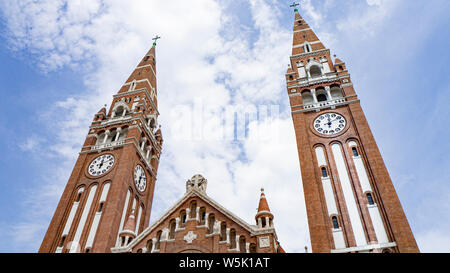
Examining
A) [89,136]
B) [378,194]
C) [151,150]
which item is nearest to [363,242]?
[378,194]

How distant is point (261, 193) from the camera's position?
81.1ft

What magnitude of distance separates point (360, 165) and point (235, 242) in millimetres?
12195

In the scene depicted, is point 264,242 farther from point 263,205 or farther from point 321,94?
point 321,94

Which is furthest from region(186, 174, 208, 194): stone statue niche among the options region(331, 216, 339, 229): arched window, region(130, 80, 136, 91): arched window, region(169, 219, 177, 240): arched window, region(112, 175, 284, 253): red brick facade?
region(130, 80, 136, 91): arched window

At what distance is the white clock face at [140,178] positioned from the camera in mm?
36000

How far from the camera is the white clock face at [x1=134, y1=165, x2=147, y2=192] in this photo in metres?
36.0

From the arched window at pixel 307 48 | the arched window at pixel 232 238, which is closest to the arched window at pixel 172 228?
the arched window at pixel 232 238

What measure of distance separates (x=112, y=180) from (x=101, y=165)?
10.9ft

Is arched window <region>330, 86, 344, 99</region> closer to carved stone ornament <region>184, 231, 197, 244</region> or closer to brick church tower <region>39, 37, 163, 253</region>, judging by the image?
carved stone ornament <region>184, 231, 197, 244</region>

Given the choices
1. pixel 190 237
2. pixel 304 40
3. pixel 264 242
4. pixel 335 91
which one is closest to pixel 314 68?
pixel 335 91

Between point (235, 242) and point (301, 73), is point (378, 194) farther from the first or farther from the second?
point (301, 73)

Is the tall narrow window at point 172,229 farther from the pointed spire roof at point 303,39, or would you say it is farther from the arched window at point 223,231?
the pointed spire roof at point 303,39

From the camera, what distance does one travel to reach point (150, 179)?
39562mm

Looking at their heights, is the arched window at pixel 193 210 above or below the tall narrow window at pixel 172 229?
above
